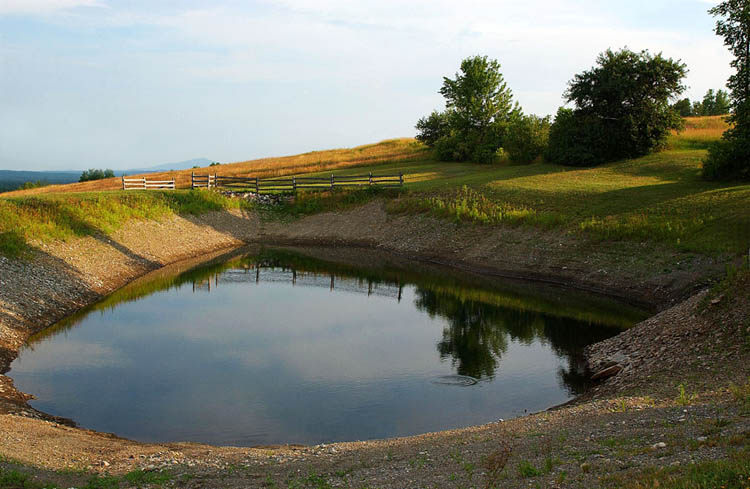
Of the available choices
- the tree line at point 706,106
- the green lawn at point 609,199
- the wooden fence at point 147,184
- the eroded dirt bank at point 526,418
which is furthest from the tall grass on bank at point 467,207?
the tree line at point 706,106

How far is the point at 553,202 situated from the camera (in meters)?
41.0

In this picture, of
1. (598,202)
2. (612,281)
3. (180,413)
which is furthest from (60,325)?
(598,202)

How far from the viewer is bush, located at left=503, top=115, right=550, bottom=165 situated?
62781 millimetres

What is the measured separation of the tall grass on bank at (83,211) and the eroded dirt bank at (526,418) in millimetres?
1121

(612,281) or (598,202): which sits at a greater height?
(598,202)

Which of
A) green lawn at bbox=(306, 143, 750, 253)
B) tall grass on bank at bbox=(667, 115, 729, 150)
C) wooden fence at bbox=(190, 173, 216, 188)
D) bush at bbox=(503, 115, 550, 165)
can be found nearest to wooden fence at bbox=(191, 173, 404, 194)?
wooden fence at bbox=(190, 173, 216, 188)

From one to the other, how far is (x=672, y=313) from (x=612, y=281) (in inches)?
398

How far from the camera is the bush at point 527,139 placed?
62.8 m

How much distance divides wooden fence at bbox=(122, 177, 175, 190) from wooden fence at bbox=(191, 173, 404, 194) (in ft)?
7.49

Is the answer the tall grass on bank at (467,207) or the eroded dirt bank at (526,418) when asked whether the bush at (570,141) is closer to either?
the tall grass on bank at (467,207)

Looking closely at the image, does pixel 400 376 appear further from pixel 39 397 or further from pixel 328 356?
pixel 39 397

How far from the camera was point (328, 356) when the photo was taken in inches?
811

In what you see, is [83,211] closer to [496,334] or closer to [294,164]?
[496,334]

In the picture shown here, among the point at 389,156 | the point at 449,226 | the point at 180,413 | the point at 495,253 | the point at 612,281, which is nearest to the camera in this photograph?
the point at 180,413
